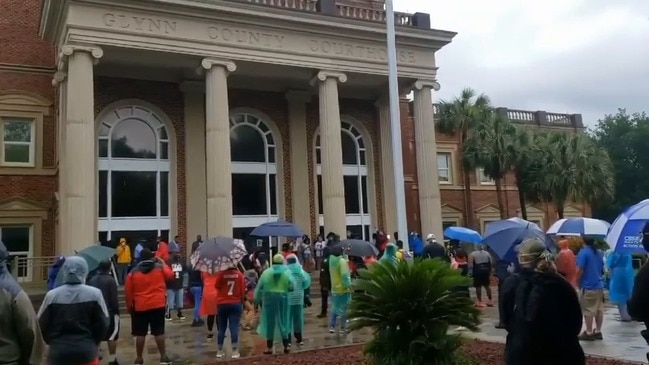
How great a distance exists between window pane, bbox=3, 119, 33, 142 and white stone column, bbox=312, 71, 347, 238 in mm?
11328

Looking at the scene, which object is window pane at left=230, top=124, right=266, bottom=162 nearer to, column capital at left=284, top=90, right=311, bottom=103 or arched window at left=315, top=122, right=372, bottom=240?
column capital at left=284, top=90, right=311, bottom=103

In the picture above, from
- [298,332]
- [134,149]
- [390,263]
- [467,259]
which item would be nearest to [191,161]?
[134,149]

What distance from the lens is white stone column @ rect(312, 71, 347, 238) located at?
22984 mm

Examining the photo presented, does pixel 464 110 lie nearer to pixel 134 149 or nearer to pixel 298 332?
pixel 134 149

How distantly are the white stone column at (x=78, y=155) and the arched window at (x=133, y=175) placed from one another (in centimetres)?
357

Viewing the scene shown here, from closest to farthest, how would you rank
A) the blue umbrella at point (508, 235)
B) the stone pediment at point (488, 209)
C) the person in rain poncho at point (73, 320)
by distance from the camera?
the person in rain poncho at point (73, 320) < the blue umbrella at point (508, 235) < the stone pediment at point (488, 209)

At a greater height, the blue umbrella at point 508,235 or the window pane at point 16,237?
the window pane at point 16,237

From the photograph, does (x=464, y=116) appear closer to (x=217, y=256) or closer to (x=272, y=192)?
(x=272, y=192)

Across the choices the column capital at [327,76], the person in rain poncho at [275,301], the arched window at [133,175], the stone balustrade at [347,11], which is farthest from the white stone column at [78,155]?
the person in rain poncho at [275,301]

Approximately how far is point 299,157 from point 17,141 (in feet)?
36.5

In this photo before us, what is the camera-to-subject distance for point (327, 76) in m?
23.8

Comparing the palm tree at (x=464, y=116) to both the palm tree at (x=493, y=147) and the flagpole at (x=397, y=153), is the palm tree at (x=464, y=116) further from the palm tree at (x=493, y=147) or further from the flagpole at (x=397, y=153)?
the flagpole at (x=397, y=153)

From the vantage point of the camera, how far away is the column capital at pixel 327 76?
23656 millimetres

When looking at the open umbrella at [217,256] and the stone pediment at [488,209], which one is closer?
the open umbrella at [217,256]
